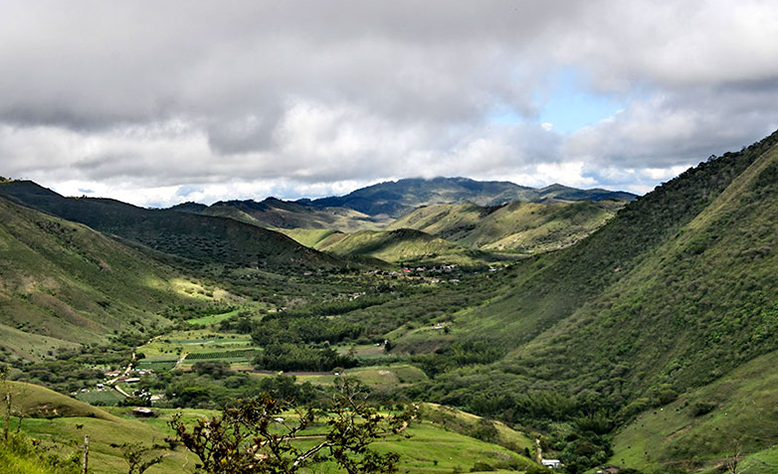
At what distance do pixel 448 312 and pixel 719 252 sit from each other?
96.8 m

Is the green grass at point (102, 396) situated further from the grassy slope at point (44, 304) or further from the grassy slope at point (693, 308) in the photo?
the grassy slope at point (693, 308)

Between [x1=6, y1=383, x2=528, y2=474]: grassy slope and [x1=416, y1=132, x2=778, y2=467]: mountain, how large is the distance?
2178 centimetres

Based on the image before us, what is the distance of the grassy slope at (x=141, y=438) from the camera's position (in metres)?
56.8

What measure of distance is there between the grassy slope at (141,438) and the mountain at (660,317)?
21.8 meters

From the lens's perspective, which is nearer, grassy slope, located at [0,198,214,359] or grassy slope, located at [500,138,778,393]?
grassy slope, located at [500,138,778,393]

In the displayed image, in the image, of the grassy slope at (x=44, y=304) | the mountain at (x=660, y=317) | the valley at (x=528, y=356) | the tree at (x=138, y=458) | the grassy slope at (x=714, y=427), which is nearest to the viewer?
the tree at (x=138, y=458)

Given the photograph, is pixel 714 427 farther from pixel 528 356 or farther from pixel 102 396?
pixel 102 396

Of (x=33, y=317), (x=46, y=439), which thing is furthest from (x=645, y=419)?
(x=33, y=317)

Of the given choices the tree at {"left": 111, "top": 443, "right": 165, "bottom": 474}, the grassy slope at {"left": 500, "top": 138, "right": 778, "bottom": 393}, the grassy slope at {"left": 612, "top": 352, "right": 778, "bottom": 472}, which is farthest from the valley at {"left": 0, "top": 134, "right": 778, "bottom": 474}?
the tree at {"left": 111, "top": 443, "right": 165, "bottom": 474}

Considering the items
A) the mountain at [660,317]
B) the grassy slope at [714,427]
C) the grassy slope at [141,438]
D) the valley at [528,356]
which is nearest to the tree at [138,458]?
the valley at [528,356]

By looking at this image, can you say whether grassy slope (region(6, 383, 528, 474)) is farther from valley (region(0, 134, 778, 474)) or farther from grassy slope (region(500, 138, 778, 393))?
grassy slope (region(500, 138, 778, 393))

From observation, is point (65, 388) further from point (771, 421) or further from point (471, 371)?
point (771, 421)

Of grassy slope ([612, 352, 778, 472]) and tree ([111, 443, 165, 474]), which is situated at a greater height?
tree ([111, 443, 165, 474])

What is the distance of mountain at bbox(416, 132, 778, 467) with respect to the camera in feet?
282
